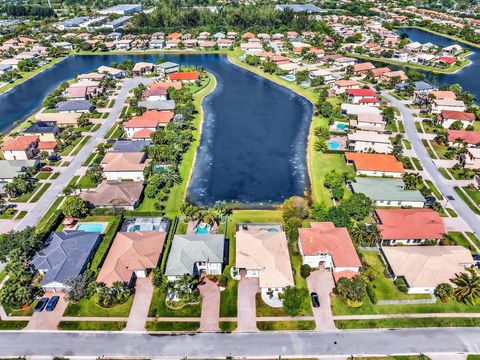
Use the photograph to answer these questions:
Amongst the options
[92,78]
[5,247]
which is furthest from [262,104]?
[5,247]

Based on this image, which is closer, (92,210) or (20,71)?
(92,210)

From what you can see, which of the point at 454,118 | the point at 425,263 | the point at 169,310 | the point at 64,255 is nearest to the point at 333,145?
the point at 454,118

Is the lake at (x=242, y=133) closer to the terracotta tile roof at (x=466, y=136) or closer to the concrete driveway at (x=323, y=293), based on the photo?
the concrete driveway at (x=323, y=293)

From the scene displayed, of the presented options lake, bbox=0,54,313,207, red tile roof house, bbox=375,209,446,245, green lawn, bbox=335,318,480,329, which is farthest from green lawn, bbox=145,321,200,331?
red tile roof house, bbox=375,209,446,245

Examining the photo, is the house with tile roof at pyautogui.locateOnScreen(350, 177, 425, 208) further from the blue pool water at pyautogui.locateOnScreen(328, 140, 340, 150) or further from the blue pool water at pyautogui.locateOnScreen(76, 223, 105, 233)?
the blue pool water at pyautogui.locateOnScreen(76, 223, 105, 233)

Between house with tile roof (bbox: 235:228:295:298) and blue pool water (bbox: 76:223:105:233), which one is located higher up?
house with tile roof (bbox: 235:228:295:298)

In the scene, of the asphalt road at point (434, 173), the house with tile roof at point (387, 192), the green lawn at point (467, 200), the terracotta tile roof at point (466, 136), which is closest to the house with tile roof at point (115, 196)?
the house with tile roof at point (387, 192)

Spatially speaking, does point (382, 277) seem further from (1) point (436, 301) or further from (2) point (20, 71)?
(2) point (20, 71)
